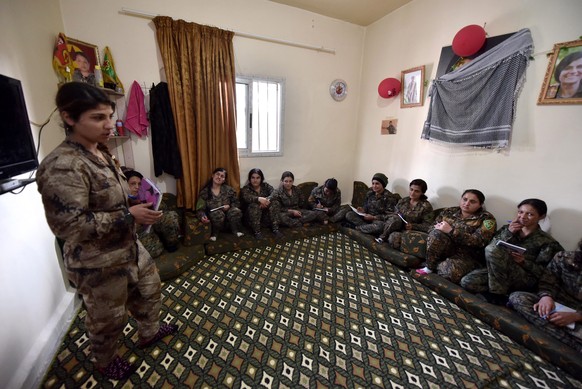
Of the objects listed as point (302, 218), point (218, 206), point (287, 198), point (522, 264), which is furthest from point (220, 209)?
point (522, 264)

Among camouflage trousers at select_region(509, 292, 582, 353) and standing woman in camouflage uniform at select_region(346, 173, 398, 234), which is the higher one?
standing woman in camouflage uniform at select_region(346, 173, 398, 234)

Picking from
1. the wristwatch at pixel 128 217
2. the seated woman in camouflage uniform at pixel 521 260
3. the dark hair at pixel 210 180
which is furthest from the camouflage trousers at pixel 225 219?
the seated woman in camouflage uniform at pixel 521 260

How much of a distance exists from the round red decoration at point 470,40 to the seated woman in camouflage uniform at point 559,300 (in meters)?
1.93

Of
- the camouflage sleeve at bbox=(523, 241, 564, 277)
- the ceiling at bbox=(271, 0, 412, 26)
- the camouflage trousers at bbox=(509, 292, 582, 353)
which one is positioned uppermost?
the ceiling at bbox=(271, 0, 412, 26)

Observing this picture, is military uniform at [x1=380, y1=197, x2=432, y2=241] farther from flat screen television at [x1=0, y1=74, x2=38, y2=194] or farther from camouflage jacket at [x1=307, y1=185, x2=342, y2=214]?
flat screen television at [x1=0, y1=74, x2=38, y2=194]

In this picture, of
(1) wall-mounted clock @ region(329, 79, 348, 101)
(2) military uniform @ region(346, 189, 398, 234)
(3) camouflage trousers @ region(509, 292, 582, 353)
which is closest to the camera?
(3) camouflage trousers @ region(509, 292, 582, 353)

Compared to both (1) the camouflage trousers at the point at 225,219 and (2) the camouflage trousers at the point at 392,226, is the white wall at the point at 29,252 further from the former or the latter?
(2) the camouflage trousers at the point at 392,226

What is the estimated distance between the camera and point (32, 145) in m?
1.35

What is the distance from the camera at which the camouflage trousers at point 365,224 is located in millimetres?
2980

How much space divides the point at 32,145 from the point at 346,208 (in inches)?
124

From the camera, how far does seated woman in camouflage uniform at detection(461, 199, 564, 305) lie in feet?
6.08

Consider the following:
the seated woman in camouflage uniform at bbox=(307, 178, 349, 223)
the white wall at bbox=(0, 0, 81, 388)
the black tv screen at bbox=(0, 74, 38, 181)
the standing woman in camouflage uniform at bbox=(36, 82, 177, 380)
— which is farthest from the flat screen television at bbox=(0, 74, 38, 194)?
the seated woman in camouflage uniform at bbox=(307, 178, 349, 223)

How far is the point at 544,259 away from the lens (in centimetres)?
187

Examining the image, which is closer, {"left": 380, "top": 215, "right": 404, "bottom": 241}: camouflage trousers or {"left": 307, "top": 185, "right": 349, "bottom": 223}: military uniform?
{"left": 380, "top": 215, "right": 404, "bottom": 241}: camouflage trousers
